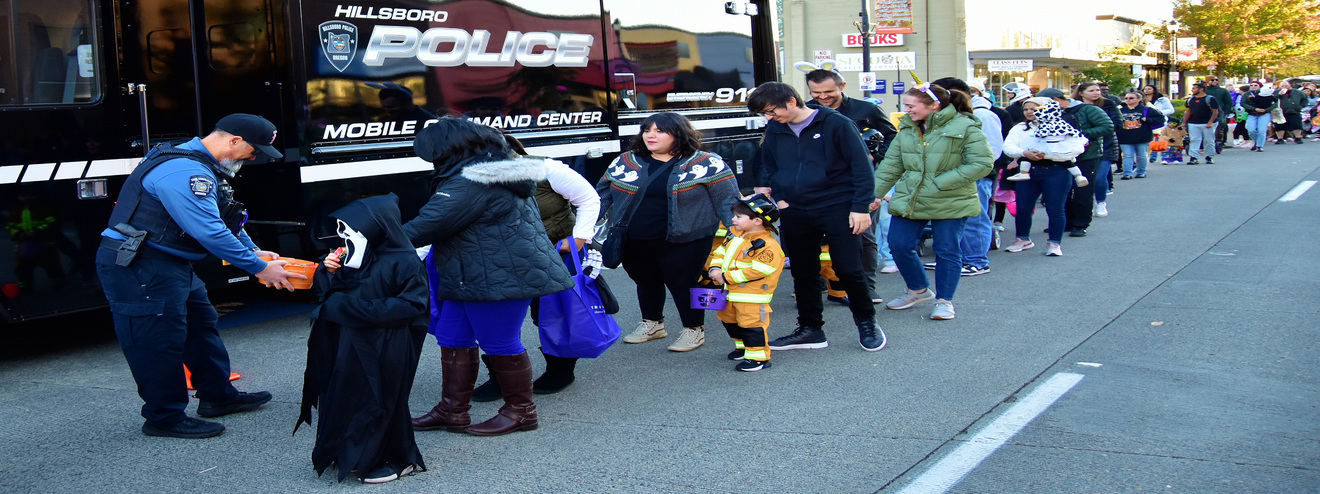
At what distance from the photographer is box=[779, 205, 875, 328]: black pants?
6199mm

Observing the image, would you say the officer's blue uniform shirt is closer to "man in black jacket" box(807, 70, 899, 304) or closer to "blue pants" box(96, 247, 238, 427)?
"blue pants" box(96, 247, 238, 427)

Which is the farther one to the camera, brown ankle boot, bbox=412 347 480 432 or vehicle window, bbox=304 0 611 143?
vehicle window, bbox=304 0 611 143

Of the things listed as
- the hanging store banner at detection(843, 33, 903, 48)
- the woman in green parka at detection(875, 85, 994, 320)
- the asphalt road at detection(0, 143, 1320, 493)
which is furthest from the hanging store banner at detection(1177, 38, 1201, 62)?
the woman in green parka at detection(875, 85, 994, 320)

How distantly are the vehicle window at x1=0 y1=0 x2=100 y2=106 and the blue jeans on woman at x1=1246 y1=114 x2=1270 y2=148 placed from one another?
73.8 ft

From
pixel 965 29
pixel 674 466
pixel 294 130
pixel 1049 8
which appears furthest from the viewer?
pixel 1049 8

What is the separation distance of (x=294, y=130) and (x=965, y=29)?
35057mm

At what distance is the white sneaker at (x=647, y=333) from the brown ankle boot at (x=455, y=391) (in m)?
1.92

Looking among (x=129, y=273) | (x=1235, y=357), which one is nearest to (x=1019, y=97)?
(x=1235, y=357)

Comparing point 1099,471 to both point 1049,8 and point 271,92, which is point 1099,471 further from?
point 1049,8

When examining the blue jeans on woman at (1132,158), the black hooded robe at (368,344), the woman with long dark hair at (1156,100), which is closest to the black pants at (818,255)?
the black hooded robe at (368,344)

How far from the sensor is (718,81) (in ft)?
35.7

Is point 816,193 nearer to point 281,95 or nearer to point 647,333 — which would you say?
point 647,333

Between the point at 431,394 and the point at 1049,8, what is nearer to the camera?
the point at 431,394

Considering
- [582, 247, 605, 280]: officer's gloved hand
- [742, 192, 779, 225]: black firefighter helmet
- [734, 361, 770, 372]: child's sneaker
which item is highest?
[742, 192, 779, 225]: black firefighter helmet
